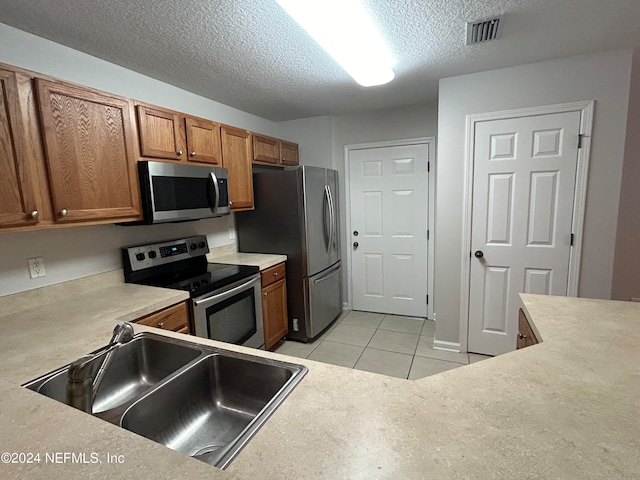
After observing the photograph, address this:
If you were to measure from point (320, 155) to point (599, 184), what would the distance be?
2574 millimetres

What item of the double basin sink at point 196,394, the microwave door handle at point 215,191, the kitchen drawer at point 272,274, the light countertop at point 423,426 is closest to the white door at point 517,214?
the light countertop at point 423,426

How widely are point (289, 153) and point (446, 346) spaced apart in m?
2.56

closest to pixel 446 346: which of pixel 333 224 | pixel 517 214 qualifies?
pixel 517 214

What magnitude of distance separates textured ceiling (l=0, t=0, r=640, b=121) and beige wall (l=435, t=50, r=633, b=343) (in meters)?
0.11

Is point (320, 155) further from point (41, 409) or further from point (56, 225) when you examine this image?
point (41, 409)

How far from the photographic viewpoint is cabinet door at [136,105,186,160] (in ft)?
6.39

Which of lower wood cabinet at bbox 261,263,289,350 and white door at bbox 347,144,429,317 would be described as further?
white door at bbox 347,144,429,317

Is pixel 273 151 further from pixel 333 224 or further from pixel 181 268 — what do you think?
pixel 181 268

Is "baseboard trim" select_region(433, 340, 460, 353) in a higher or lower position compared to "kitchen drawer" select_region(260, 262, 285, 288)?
lower

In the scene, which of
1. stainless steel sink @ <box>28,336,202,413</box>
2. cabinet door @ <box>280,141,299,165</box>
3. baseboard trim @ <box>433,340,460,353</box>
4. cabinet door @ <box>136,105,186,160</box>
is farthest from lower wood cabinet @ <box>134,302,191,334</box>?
baseboard trim @ <box>433,340,460,353</box>

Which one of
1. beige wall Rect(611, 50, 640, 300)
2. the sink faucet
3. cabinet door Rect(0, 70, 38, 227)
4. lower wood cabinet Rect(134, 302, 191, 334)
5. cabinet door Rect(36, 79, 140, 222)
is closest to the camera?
the sink faucet

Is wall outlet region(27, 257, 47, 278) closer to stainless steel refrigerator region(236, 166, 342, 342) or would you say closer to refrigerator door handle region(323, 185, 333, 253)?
stainless steel refrigerator region(236, 166, 342, 342)

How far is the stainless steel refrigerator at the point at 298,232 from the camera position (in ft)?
9.44

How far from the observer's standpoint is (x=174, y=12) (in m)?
1.55
